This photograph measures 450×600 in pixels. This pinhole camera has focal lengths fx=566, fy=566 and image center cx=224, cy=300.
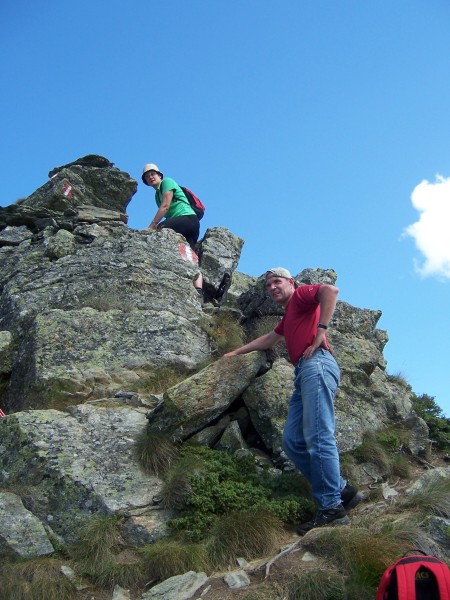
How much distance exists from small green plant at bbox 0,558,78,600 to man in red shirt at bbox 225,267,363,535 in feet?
10.3

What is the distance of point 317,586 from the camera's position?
6.24 metres

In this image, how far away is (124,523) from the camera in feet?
26.0

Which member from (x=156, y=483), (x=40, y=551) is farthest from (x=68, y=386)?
(x=40, y=551)

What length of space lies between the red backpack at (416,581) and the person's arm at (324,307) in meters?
3.44

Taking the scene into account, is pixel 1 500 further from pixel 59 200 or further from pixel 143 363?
pixel 59 200

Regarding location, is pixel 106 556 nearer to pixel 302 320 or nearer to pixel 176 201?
pixel 302 320

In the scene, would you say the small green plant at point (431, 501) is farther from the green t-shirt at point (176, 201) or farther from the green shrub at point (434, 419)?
the green t-shirt at point (176, 201)

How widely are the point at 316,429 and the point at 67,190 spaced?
15.8m

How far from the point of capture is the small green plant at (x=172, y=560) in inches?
277

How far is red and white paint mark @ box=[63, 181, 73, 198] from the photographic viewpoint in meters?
20.6

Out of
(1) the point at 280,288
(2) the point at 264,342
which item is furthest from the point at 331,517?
(1) the point at 280,288

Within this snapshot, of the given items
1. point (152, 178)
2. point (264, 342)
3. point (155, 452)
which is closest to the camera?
point (155, 452)

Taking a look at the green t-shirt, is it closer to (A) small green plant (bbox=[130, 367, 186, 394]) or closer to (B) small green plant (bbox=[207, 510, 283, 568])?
(A) small green plant (bbox=[130, 367, 186, 394])

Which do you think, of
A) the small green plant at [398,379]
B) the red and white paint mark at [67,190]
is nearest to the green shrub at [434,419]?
the small green plant at [398,379]
